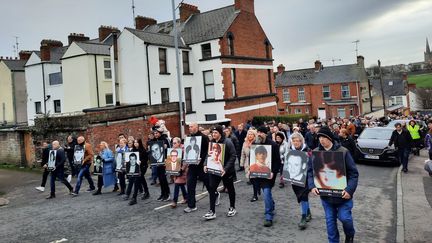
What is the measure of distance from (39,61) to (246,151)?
3187 cm

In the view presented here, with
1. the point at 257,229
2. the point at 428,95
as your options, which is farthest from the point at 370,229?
the point at 428,95

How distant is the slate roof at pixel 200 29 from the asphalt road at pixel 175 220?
17.7 m

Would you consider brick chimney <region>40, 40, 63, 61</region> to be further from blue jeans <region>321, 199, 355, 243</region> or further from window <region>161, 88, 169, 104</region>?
blue jeans <region>321, 199, 355, 243</region>

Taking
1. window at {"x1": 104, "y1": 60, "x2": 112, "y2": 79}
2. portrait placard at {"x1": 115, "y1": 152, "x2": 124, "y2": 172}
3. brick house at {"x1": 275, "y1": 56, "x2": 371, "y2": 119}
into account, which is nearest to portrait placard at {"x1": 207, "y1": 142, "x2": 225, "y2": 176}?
portrait placard at {"x1": 115, "y1": 152, "x2": 124, "y2": 172}

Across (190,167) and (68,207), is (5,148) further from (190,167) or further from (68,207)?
(190,167)

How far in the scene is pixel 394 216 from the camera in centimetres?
834

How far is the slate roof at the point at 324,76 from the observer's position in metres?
50.1

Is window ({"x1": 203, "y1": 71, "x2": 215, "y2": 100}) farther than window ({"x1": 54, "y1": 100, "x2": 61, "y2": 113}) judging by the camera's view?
No

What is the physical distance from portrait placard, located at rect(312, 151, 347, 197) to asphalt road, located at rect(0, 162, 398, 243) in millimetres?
1538

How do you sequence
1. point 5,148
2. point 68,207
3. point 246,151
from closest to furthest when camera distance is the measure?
point 68,207, point 246,151, point 5,148

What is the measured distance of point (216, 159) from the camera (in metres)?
8.26

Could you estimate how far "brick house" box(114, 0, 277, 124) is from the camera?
26.9m

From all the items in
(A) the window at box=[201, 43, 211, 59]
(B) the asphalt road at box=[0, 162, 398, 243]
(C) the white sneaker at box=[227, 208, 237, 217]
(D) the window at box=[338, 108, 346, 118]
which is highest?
(A) the window at box=[201, 43, 211, 59]

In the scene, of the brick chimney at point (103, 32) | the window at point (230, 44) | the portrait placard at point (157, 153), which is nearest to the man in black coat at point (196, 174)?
the portrait placard at point (157, 153)
